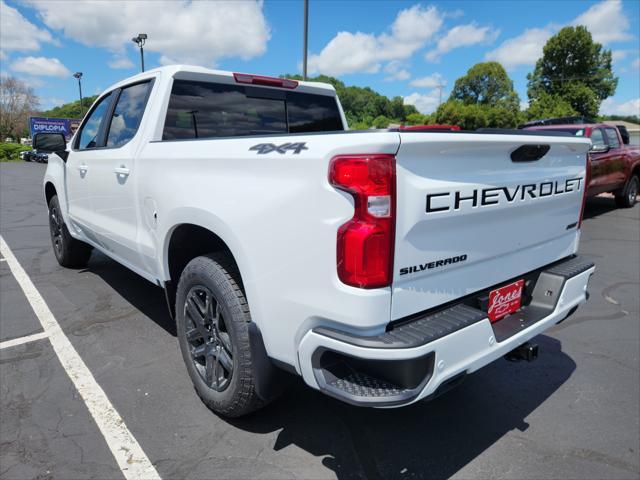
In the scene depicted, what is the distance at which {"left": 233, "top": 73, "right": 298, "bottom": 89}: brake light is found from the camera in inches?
136

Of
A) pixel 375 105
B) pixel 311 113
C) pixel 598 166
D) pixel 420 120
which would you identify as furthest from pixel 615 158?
pixel 375 105

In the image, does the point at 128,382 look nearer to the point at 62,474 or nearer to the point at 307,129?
the point at 62,474

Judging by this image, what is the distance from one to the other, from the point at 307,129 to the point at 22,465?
2975 millimetres

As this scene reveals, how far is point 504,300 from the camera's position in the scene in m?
2.39

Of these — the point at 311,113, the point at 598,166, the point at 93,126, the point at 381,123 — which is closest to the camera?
the point at 311,113

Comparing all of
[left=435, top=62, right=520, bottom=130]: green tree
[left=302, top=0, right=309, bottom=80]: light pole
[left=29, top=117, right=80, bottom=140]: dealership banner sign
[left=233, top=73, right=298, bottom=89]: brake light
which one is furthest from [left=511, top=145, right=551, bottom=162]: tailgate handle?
[left=435, top=62, right=520, bottom=130]: green tree

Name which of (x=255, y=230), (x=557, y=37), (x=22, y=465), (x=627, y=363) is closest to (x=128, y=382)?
(x=22, y=465)

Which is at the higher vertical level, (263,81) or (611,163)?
(263,81)

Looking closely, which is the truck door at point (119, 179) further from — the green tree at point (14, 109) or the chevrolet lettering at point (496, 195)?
the green tree at point (14, 109)

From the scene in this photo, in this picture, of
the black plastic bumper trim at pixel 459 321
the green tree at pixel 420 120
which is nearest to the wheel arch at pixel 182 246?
the black plastic bumper trim at pixel 459 321

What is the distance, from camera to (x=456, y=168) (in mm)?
1903

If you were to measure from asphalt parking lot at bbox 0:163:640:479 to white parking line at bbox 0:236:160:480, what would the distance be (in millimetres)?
37

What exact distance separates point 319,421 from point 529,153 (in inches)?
73.4

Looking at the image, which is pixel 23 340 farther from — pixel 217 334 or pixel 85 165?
pixel 217 334
